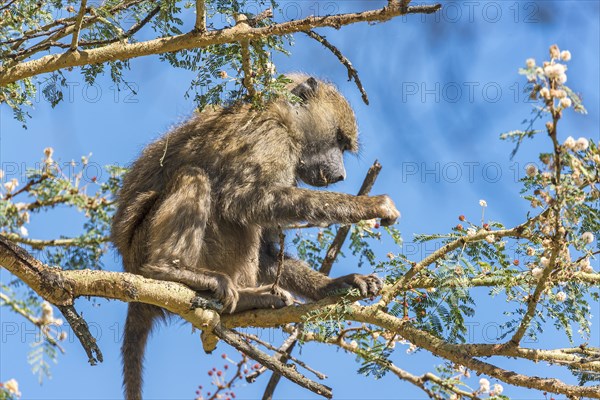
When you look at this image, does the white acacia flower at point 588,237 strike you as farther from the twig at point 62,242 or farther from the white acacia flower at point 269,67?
the twig at point 62,242

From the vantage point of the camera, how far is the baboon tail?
21.7 feet

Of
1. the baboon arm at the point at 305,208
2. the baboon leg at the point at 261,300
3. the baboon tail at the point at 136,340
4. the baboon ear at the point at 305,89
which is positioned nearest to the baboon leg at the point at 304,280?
the baboon arm at the point at 305,208

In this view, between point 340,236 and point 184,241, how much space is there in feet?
5.07

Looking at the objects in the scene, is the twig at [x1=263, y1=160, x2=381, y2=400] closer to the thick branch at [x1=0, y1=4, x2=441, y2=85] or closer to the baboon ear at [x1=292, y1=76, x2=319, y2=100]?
the baboon ear at [x1=292, y1=76, x2=319, y2=100]

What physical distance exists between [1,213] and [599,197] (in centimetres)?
441

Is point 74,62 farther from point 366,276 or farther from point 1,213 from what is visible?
point 366,276

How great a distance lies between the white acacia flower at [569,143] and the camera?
376cm

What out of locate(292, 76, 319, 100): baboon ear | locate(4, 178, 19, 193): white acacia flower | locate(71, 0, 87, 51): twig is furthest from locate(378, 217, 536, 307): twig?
locate(4, 178, 19, 193): white acacia flower

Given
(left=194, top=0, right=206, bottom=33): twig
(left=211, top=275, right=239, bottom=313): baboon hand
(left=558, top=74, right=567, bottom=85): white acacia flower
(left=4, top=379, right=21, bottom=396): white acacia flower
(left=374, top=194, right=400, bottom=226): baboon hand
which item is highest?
(left=374, top=194, right=400, bottom=226): baboon hand

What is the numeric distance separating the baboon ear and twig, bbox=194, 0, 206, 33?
3.05 m

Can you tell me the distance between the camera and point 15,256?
505 cm

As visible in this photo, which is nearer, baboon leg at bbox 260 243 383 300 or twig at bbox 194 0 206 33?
twig at bbox 194 0 206 33

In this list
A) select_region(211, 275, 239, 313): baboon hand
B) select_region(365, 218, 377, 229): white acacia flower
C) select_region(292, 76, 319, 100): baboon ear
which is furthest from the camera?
select_region(292, 76, 319, 100): baboon ear

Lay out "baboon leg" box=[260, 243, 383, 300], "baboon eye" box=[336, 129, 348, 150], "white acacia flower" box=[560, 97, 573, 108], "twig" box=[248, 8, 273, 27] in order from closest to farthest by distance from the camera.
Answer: "white acacia flower" box=[560, 97, 573, 108]
"twig" box=[248, 8, 273, 27]
"baboon leg" box=[260, 243, 383, 300]
"baboon eye" box=[336, 129, 348, 150]
